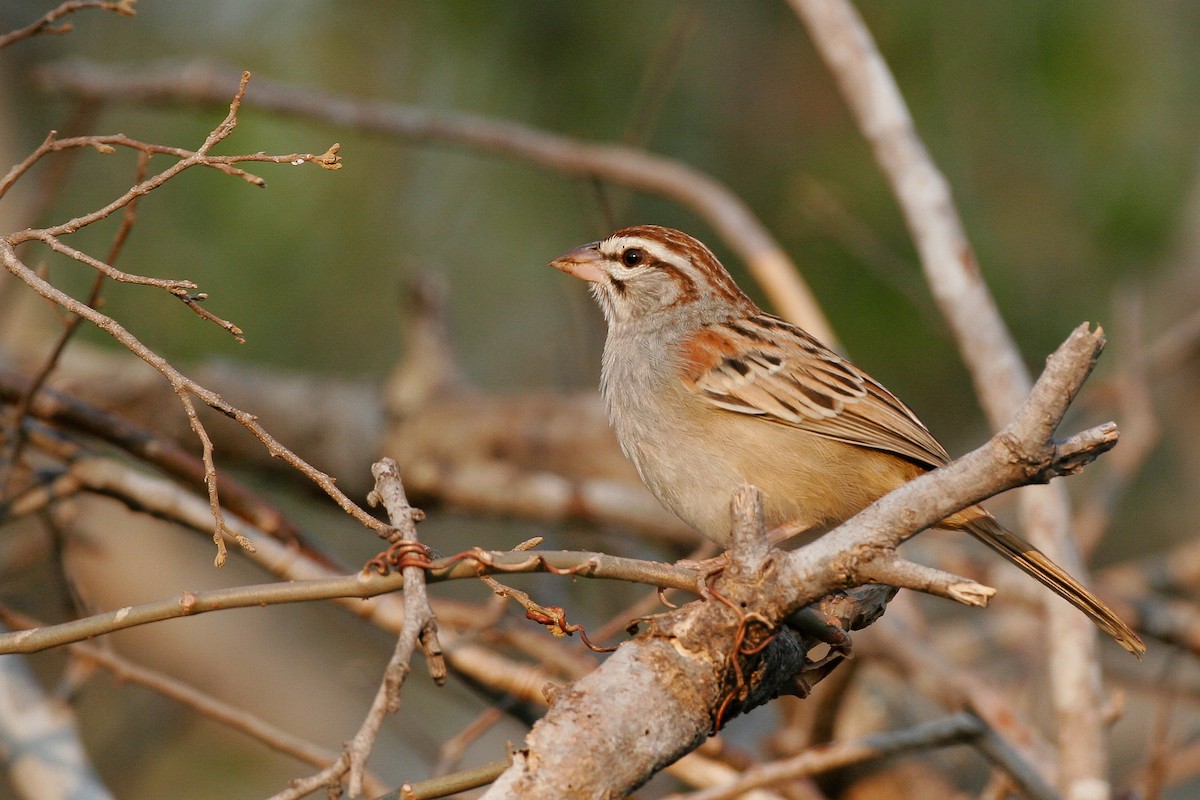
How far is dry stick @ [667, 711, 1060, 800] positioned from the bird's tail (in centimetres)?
41

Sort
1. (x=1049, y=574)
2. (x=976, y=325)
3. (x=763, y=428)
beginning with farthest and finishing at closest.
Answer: (x=976, y=325)
(x=763, y=428)
(x=1049, y=574)

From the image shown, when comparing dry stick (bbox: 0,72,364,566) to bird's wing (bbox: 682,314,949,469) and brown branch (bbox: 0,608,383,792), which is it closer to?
brown branch (bbox: 0,608,383,792)

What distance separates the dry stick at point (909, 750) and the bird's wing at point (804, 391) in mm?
866

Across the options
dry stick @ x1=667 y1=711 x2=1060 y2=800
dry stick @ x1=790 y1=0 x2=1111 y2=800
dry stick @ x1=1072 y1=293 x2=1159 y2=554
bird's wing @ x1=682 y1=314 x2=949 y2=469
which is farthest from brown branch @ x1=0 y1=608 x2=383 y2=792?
dry stick @ x1=1072 y1=293 x2=1159 y2=554

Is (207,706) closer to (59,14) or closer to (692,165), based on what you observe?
(59,14)

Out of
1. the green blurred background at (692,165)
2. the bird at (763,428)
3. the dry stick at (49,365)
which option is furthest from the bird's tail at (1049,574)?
the green blurred background at (692,165)

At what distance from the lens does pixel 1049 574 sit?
11.2ft

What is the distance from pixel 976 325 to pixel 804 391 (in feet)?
2.16

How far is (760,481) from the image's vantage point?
149 inches

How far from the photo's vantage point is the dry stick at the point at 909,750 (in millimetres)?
3232

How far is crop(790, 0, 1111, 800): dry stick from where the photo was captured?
3.62m

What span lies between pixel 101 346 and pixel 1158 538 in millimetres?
6934

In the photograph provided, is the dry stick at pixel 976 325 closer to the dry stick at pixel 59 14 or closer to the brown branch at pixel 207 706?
the brown branch at pixel 207 706

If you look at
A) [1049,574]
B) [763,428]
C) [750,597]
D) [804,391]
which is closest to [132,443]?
[763,428]
